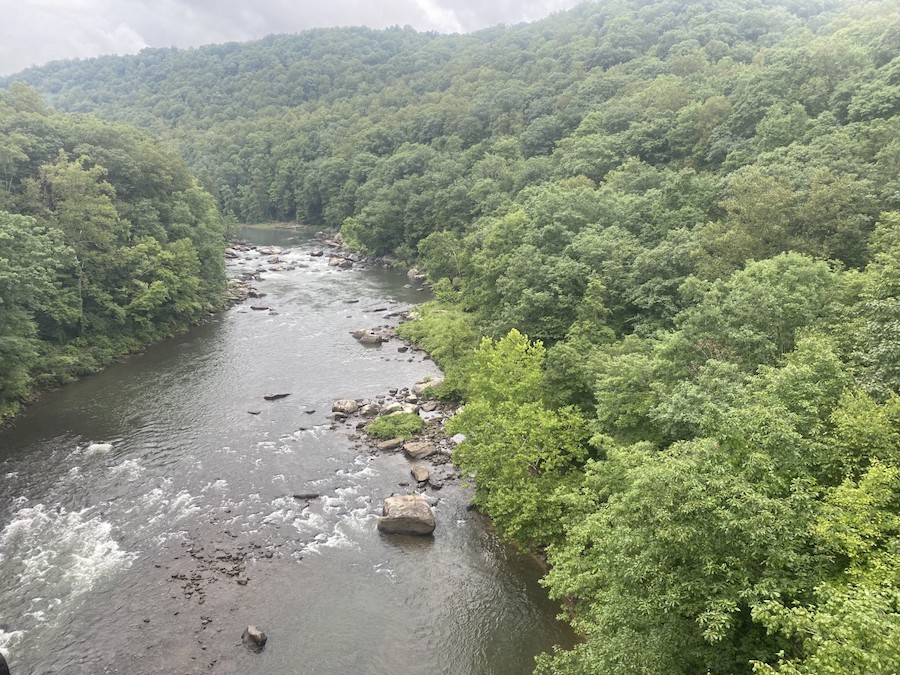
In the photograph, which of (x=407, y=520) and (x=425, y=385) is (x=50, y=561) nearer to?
(x=407, y=520)

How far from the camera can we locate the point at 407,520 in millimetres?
29484

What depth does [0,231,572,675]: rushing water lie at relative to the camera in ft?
73.4

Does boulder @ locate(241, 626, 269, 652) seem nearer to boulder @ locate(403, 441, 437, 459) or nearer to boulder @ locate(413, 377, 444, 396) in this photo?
boulder @ locate(403, 441, 437, 459)

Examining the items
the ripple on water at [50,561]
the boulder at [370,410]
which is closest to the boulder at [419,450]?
the boulder at [370,410]

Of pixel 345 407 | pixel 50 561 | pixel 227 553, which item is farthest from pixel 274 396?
pixel 50 561

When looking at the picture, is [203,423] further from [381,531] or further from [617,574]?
[617,574]

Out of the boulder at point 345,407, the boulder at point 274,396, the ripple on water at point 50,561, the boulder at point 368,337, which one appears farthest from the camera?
the boulder at point 368,337

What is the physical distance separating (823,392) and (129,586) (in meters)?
30.1

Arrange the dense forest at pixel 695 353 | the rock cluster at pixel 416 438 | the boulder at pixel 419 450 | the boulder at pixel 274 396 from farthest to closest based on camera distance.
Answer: the boulder at pixel 274 396 → the boulder at pixel 419 450 → the rock cluster at pixel 416 438 → the dense forest at pixel 695 353

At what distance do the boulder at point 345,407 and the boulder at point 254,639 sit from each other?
70.7ft

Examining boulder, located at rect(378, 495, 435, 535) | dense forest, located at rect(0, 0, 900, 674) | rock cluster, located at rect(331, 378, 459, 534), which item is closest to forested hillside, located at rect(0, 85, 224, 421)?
dense forest, located at rect(0, 0, 900, 674)

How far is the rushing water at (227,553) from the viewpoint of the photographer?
22.4 m

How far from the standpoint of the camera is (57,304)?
4769cm

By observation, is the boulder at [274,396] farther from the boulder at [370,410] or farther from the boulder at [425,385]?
the boulder at [425,385]
